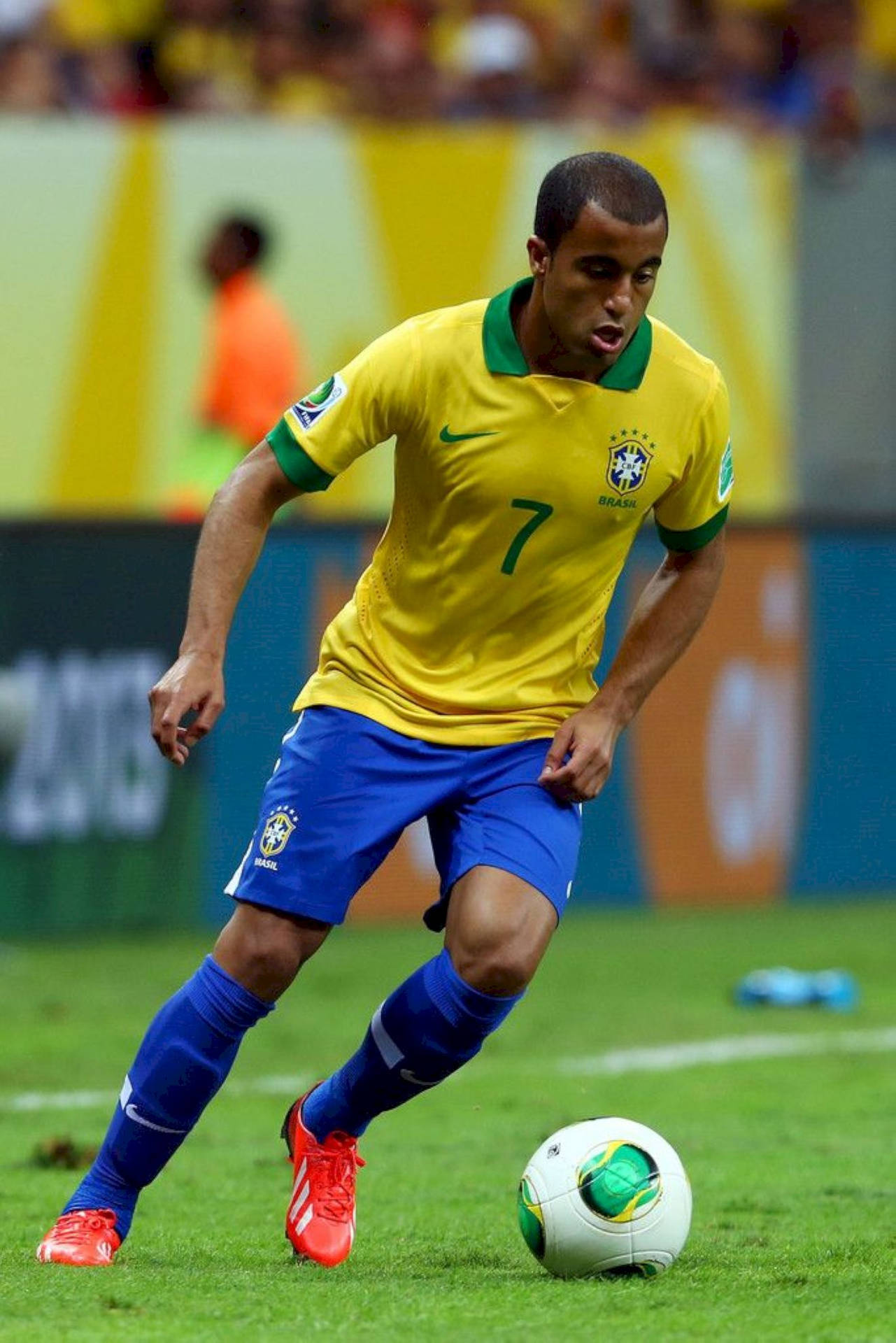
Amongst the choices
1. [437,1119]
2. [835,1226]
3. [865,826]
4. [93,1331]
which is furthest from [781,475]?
[93,1331]

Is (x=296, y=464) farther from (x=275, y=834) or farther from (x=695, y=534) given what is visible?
(x=695, y=534)

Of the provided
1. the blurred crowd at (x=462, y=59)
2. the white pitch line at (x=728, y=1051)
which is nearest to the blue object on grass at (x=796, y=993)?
the white pitch line at (x=728, y=1051)

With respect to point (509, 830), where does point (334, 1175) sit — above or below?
below

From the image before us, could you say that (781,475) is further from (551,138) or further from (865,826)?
(865,826)

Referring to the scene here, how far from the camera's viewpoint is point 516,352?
5121mm

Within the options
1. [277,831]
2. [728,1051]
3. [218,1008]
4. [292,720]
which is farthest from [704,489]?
[292,720]

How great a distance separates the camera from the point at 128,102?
1477 centimetres

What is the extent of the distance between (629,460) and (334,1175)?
1555mm

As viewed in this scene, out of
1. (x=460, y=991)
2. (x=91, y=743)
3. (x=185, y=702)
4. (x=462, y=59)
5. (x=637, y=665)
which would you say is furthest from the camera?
(x=462, y=59)

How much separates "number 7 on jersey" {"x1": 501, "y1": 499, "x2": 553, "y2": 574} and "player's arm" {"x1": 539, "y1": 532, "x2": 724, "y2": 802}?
1.07 feet

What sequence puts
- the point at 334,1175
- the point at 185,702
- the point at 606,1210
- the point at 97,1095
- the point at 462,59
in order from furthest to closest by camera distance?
the point at 462,59 < the point at 97,1095 < the point at 334,1175 < the point at 606,1210 < the point at 185,702

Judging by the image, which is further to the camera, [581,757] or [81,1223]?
[581,757]

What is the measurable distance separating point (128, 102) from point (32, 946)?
5973 mm

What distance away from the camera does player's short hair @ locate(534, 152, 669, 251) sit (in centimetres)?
484
